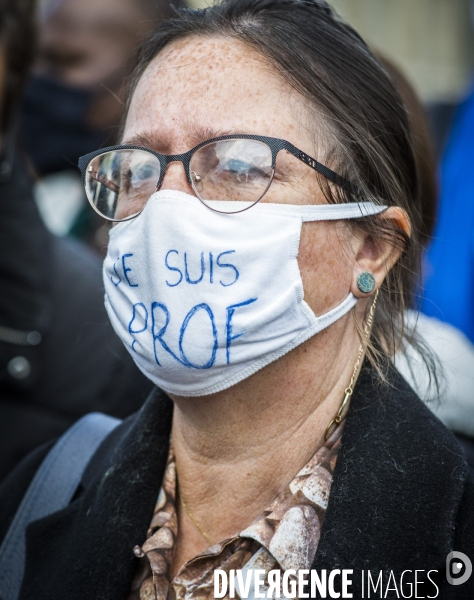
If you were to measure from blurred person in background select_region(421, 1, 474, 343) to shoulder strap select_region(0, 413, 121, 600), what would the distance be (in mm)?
1604

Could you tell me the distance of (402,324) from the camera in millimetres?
2334

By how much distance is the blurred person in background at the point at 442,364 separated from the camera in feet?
8.46

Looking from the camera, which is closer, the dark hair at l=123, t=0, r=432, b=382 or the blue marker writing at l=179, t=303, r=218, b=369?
the blue marker writing at l=179, t=303, r=218, b=369

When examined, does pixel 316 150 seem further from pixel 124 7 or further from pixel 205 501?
pixel 124 7

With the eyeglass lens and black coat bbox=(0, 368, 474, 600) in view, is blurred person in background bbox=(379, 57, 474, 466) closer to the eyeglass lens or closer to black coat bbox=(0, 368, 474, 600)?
black coat bbox=(0, 368, 474, 600)

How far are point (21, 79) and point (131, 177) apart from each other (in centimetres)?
147

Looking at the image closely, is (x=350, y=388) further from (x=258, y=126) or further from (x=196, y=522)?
(x=258, y=126)

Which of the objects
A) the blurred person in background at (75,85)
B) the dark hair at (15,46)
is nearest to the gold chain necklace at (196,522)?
the dark hair at (15,46)

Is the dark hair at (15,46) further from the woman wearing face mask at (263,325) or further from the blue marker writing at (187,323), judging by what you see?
the blue marker writing at (187,323)

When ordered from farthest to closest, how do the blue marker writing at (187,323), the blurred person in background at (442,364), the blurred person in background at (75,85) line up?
the blurred person in background at (75,85), the blurred person in background at (442,364), the blue marker writing at (187,323)

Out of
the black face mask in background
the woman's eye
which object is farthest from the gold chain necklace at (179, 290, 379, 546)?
the black face mask in background

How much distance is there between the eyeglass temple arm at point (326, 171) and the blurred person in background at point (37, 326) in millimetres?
1311

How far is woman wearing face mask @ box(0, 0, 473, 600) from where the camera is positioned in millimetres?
1931

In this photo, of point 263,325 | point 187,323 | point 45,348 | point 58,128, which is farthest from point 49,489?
point 58,128
